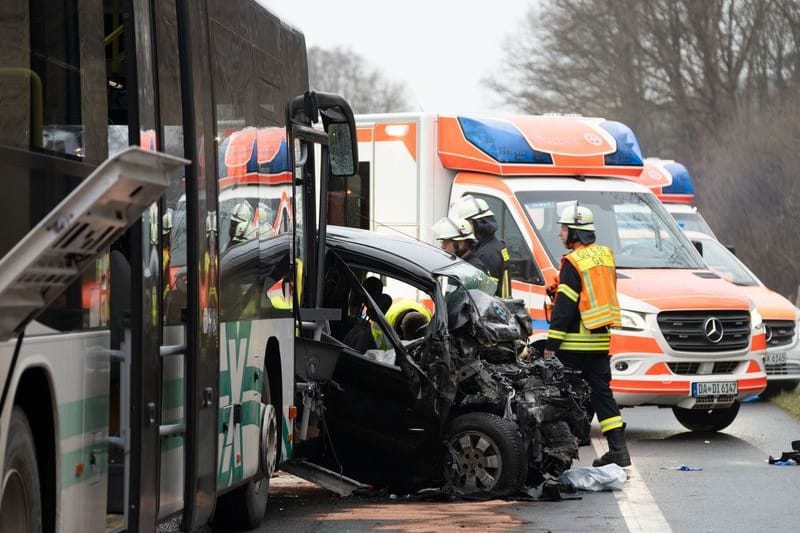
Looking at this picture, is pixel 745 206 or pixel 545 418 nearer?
pixel 545 418

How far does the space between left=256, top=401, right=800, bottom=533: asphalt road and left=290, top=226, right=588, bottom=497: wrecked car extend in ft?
0.89

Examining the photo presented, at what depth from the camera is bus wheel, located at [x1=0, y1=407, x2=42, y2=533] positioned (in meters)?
5.73

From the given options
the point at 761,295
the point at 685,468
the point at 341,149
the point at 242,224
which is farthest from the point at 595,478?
the point at 761,295

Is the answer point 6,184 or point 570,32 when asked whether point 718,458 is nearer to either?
point 6,184

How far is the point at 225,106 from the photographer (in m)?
8.62

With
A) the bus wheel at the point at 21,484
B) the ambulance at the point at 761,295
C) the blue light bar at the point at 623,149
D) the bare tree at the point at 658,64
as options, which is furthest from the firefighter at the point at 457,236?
the bare tree at the point at 658,64

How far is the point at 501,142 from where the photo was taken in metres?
17.3

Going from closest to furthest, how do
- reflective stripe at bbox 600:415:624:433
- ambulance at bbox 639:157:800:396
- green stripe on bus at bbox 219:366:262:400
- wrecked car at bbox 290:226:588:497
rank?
green stripe on bus at bbox 219:366:262:400
wrecked car at bbox 290:226:588:497
reflective stripe at bbox 600:415:624:433
ambulance at bbox 639:157:800:396

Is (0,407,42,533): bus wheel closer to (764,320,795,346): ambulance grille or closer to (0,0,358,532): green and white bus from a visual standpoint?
Result: (0,0,358,532): green and white bus

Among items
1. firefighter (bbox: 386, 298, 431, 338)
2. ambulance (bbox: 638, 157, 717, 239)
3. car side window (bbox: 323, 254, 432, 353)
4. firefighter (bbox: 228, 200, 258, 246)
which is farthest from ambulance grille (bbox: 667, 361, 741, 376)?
ambulance (bbox: 638, 157, 717, 239)

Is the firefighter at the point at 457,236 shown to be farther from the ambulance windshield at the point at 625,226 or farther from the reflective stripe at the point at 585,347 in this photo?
the ambulance windshield at the point at 625,226

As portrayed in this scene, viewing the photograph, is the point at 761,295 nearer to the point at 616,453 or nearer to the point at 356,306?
the point at 616,453

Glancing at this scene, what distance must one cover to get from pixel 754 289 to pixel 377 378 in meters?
9.93

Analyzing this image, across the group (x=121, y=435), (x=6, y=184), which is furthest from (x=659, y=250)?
(x=6, y=184)
